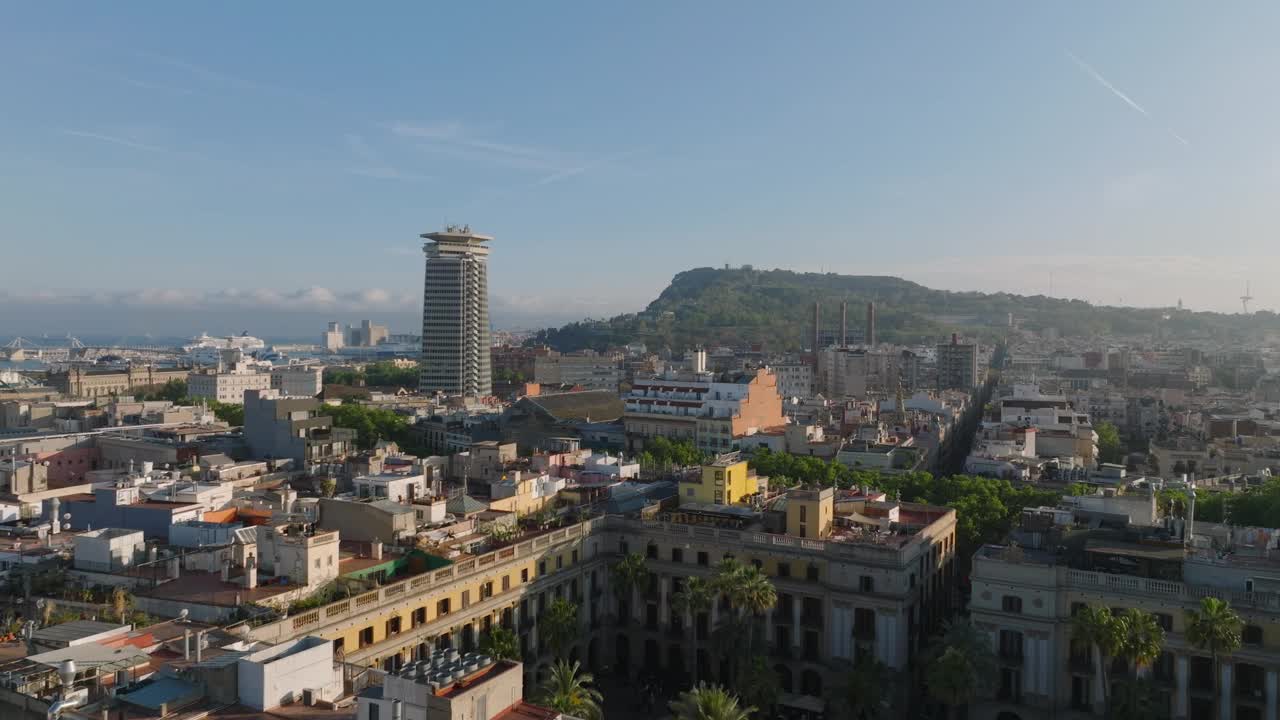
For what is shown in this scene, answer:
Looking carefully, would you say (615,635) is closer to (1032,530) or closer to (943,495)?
(1032,530)

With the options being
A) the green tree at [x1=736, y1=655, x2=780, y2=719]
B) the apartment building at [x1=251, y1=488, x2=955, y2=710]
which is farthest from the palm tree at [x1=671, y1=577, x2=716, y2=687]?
the green tree at [x1=736, y1=655, x2=780, y2=719]

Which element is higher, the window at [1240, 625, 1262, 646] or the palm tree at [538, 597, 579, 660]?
the window at [1240, 625, 1262, 646]

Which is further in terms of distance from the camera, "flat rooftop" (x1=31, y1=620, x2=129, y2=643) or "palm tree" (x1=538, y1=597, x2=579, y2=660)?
"palm tree" (x1=538, y1=597, x2=579, y2=660)

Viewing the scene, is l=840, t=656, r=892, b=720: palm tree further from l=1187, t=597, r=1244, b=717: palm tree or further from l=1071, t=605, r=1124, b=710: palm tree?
l=1187, t=597, r=1244, b=717: palm tree

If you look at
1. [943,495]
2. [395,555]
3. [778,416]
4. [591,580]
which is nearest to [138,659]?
[395,555]

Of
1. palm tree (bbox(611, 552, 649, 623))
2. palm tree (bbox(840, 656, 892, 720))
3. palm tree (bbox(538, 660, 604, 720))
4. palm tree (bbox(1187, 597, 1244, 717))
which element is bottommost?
palm tree (bbox(840, 656, 892, 720))

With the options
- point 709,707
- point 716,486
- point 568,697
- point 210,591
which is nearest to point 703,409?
point 716,486
